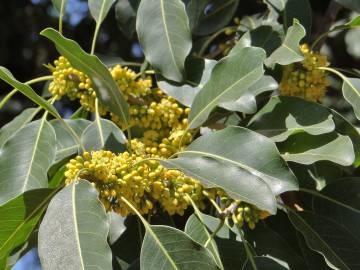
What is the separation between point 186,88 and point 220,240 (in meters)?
0.33

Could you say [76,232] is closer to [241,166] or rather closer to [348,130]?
[241,166]

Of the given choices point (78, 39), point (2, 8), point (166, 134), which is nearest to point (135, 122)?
point (166, 134)

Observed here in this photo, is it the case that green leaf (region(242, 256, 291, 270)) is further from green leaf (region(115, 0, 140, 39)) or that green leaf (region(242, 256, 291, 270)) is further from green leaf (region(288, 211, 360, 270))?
green leaf (region(115, 0, 140, 39))

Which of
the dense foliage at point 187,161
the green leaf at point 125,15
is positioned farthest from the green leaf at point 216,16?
the dense foliage at point 187,161

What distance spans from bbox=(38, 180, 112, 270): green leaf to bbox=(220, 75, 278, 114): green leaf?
36 centimetres

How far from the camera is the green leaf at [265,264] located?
4.28 feet

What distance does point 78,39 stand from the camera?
123 inches

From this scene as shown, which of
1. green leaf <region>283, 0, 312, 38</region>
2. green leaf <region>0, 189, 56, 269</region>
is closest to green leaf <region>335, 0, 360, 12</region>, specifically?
green leaf <region>283, 0, 312, 38</region>

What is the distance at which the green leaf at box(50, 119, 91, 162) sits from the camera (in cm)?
159

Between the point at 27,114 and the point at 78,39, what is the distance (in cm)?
142

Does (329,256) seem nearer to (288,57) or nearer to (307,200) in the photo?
(307,200)

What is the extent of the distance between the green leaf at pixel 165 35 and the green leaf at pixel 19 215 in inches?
13.5

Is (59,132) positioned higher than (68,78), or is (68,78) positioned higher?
(68,78)

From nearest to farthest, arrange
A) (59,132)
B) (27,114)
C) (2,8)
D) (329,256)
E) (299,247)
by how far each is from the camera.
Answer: (329,256) < (299,247) < (59,132) < (27,114) < (2,8)
